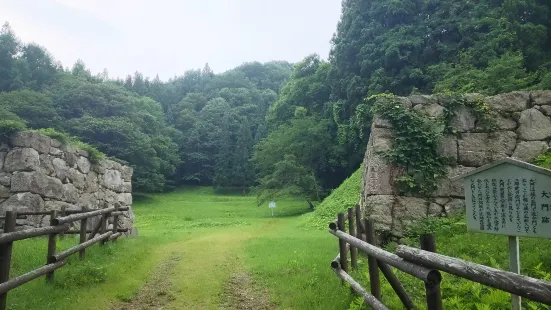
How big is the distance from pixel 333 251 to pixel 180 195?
36044mm

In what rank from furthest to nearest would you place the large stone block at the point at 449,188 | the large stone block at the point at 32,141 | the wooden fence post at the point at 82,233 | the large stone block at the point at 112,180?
the large stone block at the point at 112,180, the large stone block at the point at 32,141, the large stone block at the point at 449,188, the wooden fence post at the point at 82,233

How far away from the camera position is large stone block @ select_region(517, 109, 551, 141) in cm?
1002

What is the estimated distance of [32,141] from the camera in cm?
1074

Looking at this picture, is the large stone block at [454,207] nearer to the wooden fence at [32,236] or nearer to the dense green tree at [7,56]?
the wooden fence at [32,236]

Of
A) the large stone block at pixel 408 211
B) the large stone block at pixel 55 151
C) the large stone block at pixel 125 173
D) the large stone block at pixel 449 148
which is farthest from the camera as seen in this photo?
the large stone block at pixel 125 173

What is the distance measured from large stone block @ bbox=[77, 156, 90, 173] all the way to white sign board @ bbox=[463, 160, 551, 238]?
12.1 metres

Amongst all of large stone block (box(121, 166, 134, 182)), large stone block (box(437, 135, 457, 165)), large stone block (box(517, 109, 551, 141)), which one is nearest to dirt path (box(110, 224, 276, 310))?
large stone block (box(437, 135, 457, 165))

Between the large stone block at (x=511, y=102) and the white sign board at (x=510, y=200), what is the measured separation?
7482 mm

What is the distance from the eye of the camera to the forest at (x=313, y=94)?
20719mm

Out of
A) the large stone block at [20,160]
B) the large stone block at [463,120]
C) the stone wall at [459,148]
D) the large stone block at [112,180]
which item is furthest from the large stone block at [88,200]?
the large stone block at [463,120]

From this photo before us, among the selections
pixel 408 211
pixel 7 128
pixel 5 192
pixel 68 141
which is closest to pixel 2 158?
pixel 7 128

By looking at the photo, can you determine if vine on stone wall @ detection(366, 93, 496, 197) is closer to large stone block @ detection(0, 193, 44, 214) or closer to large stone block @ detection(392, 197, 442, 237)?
large stone block @ detection(392, 197, 442, 237)

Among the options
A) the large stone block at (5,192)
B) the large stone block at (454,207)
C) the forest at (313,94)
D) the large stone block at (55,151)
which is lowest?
the large stone block at (454,207)

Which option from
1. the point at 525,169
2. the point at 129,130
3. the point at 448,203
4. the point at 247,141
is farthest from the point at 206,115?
the point at 525,169
